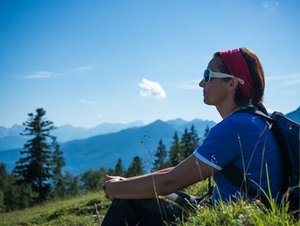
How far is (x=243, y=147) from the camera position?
3660 millimetres

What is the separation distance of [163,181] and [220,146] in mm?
693

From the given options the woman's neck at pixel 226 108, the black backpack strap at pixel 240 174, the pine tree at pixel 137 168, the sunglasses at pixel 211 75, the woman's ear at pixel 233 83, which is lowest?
the pine tree at pixel 137 168

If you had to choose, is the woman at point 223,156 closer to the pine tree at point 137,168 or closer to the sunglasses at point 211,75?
the sunglasses at point 211,75

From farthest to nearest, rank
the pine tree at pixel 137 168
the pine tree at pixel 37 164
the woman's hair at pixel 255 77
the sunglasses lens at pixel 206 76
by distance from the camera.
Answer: the pine tree at pixel 37 164 → the pine tree at pixel 137 168 → the sunglasses lens at pixel 206 76 → the woman's hair at pixel 255 77

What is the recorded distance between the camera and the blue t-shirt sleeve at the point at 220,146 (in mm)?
3584

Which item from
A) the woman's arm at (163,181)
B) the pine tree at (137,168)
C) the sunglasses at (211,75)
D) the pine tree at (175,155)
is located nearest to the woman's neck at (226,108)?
the sunglasses at (211,75)

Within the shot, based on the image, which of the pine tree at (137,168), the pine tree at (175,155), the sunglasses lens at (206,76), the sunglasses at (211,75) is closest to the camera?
the sunglasses at (211,75)

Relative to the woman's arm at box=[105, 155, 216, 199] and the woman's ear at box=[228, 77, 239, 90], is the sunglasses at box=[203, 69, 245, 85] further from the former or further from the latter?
→ the woman's arm at box=[105, 155, 216, 199]

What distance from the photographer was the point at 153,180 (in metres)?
3.88

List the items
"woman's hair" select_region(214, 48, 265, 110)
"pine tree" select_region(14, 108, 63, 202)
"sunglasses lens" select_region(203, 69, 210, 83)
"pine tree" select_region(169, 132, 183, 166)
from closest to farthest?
"woman's hair" select_region(214, 48, 265, 110)
"sunglasses lens" select_region(203, 69, 210, 83)
"pine tree" select_region(169, 132, 183, 166)
"pine tree" select_region(14, 108, 63, 202)

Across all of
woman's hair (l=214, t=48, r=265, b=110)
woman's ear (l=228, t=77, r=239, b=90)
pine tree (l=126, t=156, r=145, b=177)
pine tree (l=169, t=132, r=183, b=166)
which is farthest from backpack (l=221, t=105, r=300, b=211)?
pine tree (l=126, t=156, r=145, b=177)

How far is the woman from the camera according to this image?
142 inches

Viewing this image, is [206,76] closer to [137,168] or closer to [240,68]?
[240,68]

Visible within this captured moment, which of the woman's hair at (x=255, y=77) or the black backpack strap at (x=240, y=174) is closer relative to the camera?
the black backpack strap at (x=240, y=174)
